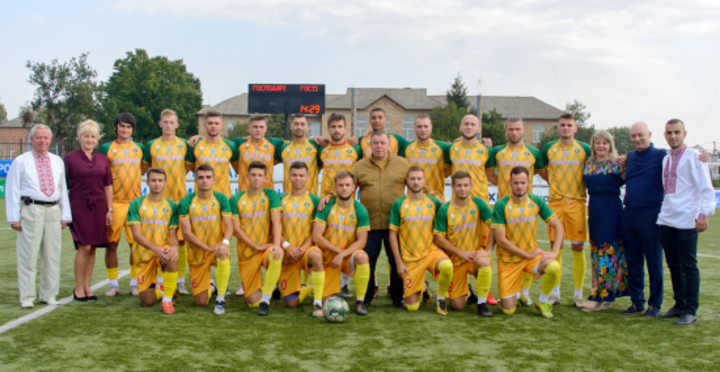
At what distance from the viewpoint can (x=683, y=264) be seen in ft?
15.2

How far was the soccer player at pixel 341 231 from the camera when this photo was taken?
5031 millimetres

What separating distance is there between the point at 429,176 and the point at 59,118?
36374mm

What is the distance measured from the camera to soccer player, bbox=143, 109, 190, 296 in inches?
226

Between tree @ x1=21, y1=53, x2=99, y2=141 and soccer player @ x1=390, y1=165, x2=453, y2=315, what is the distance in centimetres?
3563

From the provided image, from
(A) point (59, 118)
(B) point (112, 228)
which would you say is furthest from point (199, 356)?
(A) point (59, 118)

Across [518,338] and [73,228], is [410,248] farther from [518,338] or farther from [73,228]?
[73,228]

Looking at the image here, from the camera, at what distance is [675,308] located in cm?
478

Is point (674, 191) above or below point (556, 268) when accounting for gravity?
above

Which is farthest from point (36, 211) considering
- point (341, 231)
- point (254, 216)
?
point (341, 231)

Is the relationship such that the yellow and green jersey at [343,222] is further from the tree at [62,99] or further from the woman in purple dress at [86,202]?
the tree at [62,99]

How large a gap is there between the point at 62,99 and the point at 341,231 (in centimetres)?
3629

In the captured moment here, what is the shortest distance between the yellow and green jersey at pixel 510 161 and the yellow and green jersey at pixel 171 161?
3.43 m

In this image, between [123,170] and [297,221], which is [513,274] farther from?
[123,170]

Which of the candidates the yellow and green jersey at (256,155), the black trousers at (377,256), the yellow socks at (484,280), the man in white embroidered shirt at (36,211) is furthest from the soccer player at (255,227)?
the yellow socks at (484,280)
